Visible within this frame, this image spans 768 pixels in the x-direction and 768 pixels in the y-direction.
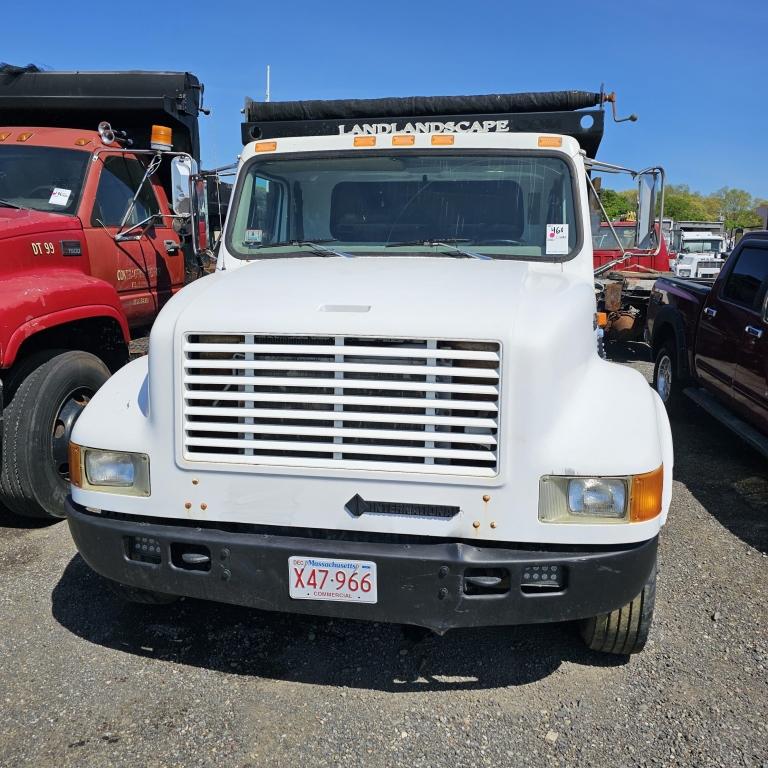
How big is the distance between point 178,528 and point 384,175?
231 cm

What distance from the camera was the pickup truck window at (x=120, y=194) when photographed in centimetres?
570

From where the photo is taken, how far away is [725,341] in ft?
20.3

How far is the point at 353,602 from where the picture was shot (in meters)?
2.80

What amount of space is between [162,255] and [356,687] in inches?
176

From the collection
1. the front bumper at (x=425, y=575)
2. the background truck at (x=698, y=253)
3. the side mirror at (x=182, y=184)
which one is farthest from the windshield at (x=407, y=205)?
the background truck at (x=698, y=253)

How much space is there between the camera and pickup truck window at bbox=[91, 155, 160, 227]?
5.70 metres

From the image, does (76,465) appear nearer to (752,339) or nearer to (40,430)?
(40,430)

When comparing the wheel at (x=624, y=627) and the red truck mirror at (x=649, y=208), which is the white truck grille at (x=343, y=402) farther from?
the red truck mirror at (x=649, y=208)

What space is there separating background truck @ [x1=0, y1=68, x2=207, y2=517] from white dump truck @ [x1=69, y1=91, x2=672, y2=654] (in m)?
1.49

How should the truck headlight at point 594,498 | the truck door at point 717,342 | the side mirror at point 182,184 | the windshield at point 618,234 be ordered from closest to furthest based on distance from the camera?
the truck headlight at point 594,498 < the windshield at point 618,234 < the side mirror at point 182,184 < the truck door at point 717,342

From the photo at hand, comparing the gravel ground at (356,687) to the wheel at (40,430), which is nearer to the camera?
the gravel ground at (356,687)

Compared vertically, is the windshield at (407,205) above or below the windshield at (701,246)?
above

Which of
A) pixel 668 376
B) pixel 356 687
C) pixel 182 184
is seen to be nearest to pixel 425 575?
pixel 356 687

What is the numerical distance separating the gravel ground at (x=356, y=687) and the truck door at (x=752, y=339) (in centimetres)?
180
